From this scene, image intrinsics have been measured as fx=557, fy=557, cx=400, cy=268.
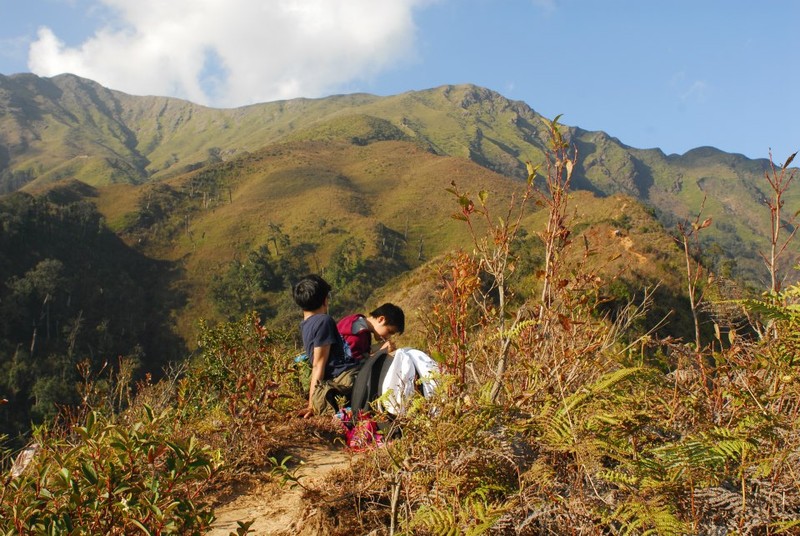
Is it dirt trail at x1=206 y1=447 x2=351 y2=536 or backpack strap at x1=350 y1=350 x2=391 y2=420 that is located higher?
backpack strap at x1=350 y1=350 x2=391 y2=420

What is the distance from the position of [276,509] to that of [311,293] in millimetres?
1737

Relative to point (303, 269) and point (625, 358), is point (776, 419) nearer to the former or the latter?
point (625, 358)

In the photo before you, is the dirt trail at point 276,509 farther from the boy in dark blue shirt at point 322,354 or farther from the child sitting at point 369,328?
the child sitting at point 369,328

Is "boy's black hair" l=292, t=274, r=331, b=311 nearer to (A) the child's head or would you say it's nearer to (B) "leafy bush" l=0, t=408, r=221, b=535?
(A) the child's head

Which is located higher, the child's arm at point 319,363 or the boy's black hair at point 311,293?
the boy's black hair at point 311,293

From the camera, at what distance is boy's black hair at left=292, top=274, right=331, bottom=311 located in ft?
13.8

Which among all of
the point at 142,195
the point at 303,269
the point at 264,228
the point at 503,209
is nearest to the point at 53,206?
the point at 142,195

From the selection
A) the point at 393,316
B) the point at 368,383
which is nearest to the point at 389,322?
the point at 393,316

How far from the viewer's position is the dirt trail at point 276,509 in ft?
7.90

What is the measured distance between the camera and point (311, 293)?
4.21m

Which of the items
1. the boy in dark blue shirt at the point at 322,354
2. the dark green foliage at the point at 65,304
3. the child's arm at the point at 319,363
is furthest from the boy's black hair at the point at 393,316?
the dark green foliage at the point at 65,304

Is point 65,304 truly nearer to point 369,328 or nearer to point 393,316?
point 369,328

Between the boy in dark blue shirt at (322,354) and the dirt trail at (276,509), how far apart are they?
24.8 inches

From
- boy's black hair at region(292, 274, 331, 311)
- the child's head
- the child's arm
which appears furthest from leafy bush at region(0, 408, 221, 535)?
the child's head
